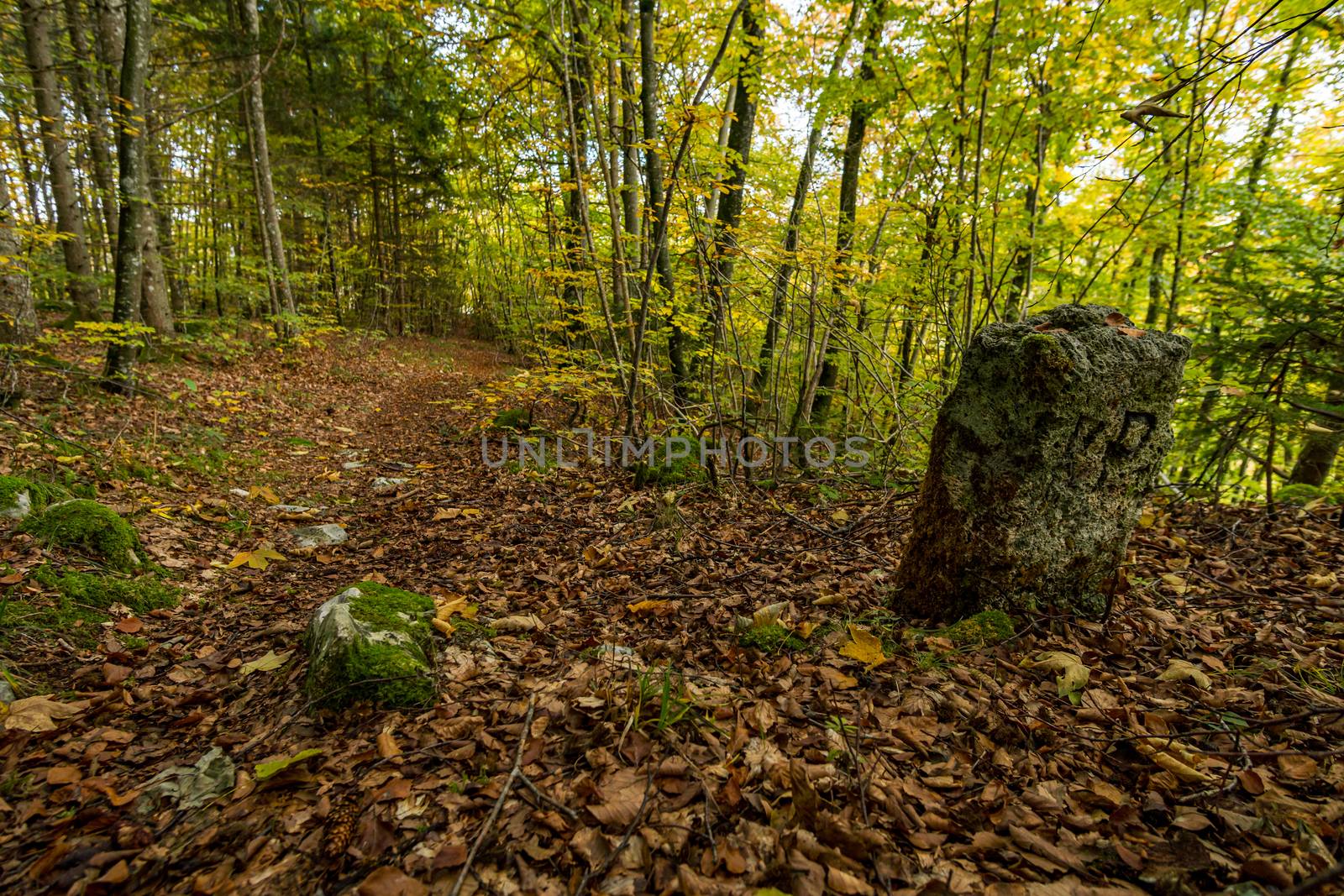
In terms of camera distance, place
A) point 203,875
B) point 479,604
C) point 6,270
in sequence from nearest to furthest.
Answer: point 203,875, point 479,604, point 6,270

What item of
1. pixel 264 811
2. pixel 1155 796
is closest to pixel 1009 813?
pixel 1155 796

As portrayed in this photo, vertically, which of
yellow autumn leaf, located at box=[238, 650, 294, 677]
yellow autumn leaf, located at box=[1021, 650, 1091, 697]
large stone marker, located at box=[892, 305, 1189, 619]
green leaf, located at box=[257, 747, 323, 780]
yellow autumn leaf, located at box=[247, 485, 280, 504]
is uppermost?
large stone marker, located at box=[892, 305, 1189, 619]

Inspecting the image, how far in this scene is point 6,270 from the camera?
6.27m

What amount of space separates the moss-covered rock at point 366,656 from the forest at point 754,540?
0.02 meters

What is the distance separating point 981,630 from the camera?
279 centimetres

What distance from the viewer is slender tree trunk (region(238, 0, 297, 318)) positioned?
1052 centimetres

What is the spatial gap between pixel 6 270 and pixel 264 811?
8.45 metres

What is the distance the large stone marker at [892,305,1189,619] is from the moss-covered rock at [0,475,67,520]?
6.08 meters

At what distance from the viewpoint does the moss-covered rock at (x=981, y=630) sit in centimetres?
276

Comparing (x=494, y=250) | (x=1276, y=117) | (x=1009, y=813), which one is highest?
(x=1276, y=117)

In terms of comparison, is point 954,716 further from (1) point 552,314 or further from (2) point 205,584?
(1) point 552,314

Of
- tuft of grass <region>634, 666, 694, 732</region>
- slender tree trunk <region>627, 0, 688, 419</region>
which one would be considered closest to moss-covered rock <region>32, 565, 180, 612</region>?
tuft of grass <region>634, 666, 694, 732</region>

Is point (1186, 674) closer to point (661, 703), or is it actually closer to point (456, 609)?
point (661, 703)

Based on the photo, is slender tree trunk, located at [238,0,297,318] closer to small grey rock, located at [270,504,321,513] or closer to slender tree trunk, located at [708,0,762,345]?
small grey rock, located at [270,504,321,513]
